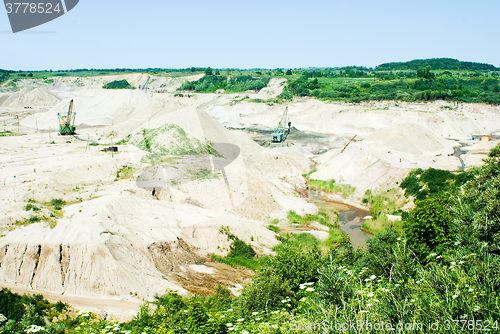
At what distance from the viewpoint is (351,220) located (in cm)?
3466

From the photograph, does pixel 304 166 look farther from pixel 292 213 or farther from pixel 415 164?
pixel 292 213

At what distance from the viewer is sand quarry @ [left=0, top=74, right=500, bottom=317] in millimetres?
19391

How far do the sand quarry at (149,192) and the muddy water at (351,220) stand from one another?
1991 millimetres

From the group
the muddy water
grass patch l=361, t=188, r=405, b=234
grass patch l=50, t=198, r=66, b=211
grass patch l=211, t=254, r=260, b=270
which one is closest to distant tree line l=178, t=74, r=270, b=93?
the muddy water

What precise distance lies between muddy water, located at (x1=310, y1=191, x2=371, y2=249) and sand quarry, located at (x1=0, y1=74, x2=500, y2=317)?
1991 millimetres

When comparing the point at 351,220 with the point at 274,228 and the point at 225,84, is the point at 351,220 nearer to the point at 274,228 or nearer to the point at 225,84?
the point at 274,228

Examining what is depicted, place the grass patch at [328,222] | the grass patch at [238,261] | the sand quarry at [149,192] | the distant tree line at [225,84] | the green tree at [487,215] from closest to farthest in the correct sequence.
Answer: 1. the green tree at [487,215]
2. the sand quarry at [149,192]
3. the grass patch at [238,261]
4. the grass patch at [328,222]
5. the distant tree line at [225,84]

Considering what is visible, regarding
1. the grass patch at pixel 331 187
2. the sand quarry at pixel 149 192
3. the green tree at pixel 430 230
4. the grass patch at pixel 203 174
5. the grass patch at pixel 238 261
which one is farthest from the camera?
the grass patch at pixel 331 187

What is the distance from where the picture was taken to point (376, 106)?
91.2 metres

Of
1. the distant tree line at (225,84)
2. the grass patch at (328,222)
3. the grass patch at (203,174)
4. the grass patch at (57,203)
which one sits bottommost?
the grass patch at (328,222)

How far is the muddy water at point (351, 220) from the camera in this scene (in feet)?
99.6

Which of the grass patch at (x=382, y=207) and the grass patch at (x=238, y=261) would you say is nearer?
the grass patch at (x=238, y=261)

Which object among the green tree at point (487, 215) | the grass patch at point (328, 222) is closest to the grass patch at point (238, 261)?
the grass patch at point (328, 222)

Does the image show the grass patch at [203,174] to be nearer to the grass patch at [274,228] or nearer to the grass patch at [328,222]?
the grass patch at [274,228]
